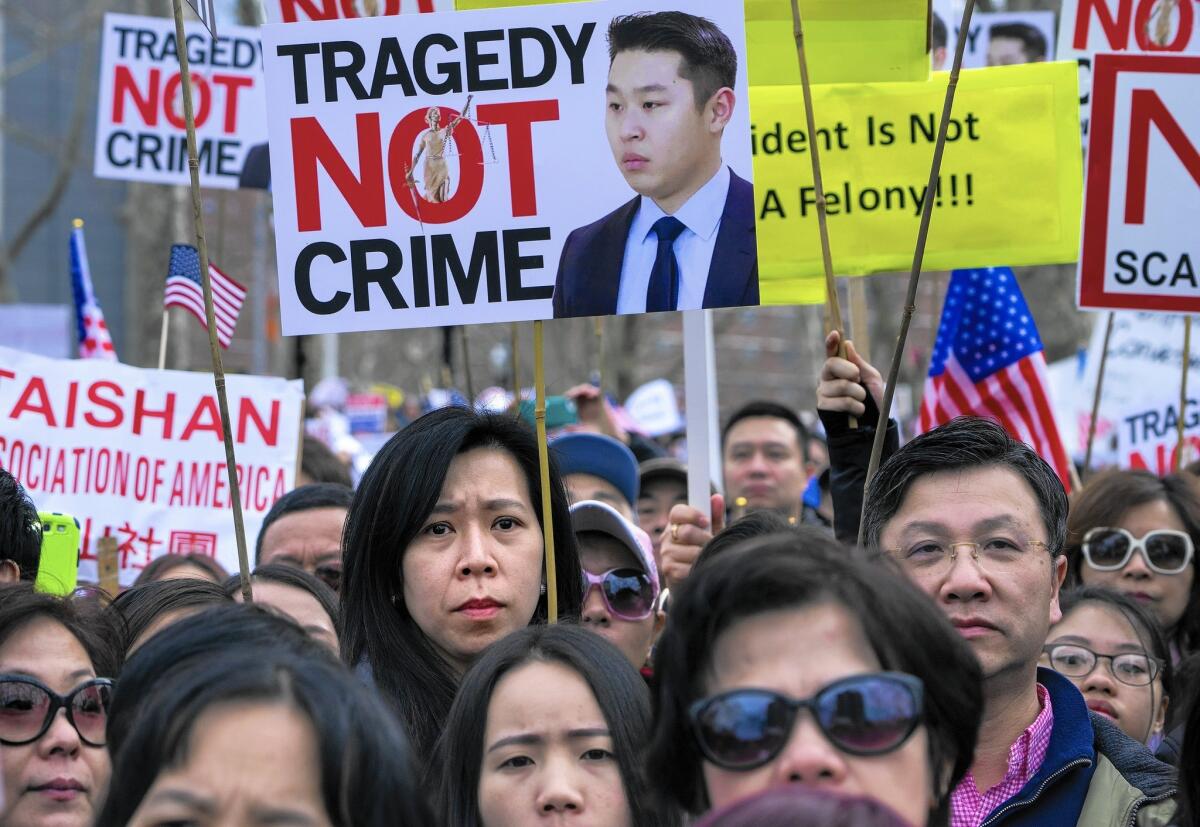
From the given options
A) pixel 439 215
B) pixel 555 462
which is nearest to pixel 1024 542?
pixel 555 462

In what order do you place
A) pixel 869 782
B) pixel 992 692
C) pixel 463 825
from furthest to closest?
pixel 992 692 → pixel 463 825 → pixel 869 782

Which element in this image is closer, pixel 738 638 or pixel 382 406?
pixel 738 638

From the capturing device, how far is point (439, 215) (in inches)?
168

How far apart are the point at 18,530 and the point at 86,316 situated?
370 cm

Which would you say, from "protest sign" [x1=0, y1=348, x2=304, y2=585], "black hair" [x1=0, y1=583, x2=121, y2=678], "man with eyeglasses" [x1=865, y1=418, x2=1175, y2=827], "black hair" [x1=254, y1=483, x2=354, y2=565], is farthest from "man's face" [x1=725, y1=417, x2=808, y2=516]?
"black hair" [x1=0, y1=583, x2=121, y2=678]

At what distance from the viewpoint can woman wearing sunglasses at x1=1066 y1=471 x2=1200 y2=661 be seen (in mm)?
5520

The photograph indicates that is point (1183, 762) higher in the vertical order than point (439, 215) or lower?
lower

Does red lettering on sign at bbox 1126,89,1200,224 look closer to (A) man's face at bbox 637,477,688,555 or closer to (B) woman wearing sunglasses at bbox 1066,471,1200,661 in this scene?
(B) woman wearing sunglasses at bbox 1066,471,1200,661

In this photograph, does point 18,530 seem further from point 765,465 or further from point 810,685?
point 765,465

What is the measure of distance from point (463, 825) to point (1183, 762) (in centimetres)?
120

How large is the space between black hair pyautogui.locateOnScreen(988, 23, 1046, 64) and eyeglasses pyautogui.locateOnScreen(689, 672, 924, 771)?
21.6 feet

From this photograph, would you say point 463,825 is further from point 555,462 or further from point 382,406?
point 382,406

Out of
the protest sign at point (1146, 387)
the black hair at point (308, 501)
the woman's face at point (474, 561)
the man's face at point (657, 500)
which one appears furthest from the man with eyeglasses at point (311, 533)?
the protest sign at point (1146, 387)

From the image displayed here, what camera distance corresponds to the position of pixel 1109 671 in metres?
4.73
